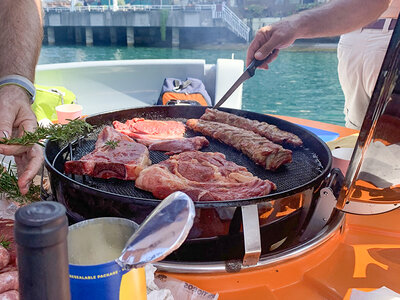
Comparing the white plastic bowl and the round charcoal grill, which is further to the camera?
the white plastic bowl

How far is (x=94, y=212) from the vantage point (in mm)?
1509

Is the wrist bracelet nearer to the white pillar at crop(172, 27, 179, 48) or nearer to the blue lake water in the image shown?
the blue lake water

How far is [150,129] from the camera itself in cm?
254

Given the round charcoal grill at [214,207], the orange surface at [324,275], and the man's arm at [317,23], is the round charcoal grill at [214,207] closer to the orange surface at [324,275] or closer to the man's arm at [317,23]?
the orange surface at [324,275]

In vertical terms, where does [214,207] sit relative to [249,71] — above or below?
below

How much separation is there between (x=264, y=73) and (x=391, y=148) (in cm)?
1907

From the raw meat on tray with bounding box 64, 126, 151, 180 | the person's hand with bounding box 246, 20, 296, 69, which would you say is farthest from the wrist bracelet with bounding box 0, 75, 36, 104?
the person's hand with bounding box 246, 20, 296, 69

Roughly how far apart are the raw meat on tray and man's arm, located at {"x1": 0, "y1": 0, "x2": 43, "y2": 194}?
231mm

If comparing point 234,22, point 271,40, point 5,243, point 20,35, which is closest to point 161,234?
point 5,243

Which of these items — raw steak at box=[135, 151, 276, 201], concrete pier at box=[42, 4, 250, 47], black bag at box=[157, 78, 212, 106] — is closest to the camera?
raw steak at box=[135, 151, 276, 201]

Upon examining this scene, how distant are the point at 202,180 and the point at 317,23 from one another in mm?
1999

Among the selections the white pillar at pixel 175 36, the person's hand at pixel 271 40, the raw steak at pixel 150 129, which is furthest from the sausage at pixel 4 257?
the white pillar at pixel 175 36

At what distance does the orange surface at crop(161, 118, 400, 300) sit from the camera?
4.58 feet

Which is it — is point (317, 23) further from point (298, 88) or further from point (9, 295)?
point (298, 88)
